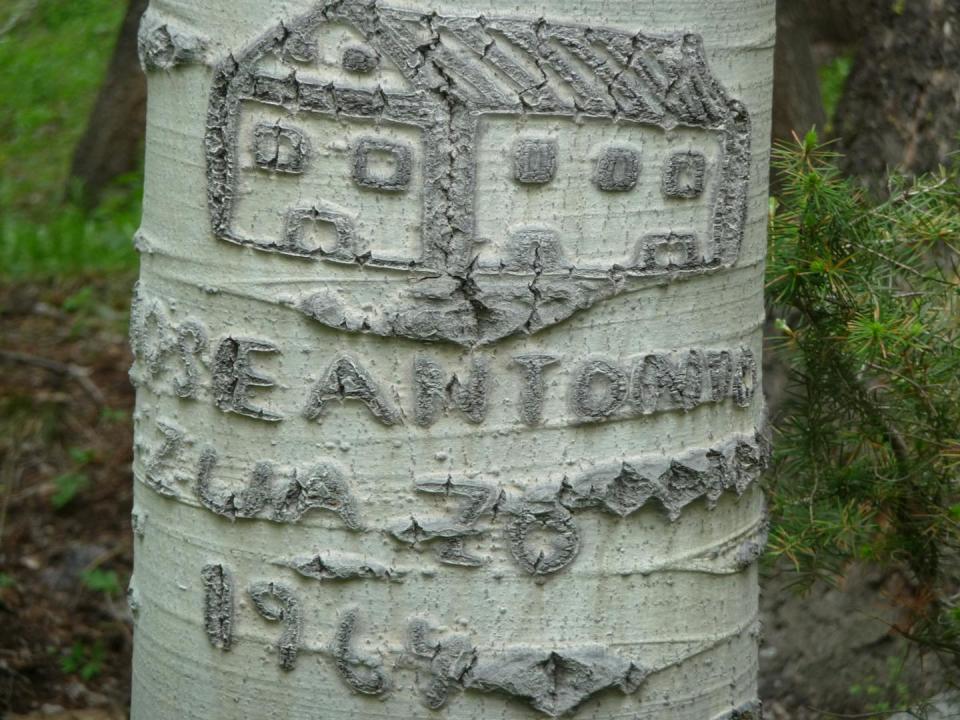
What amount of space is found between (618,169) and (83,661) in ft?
6.98

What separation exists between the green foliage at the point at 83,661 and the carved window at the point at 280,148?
6.28ft

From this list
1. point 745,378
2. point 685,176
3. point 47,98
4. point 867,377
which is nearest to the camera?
point 685,176

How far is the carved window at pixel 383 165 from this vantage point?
1.38 m

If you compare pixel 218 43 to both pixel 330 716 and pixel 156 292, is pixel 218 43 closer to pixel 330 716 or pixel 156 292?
pixel 156 292

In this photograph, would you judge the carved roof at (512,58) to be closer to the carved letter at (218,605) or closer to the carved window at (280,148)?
the carved window at (280,148)

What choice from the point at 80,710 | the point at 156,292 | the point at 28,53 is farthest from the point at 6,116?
the point at 156,292

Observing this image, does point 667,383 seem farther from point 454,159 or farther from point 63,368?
point 63,368

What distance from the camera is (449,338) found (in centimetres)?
141

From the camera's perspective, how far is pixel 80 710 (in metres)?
2.77

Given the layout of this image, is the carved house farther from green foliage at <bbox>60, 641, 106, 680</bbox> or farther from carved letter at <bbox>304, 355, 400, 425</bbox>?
green foliage at <bbox>60, 641, 106, 680</bbox>

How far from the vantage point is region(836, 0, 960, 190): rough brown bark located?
282cm

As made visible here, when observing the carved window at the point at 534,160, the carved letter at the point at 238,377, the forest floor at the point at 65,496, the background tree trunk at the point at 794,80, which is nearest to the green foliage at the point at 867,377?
the carved window at the point at 534,160

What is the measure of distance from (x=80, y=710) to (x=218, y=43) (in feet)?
6.05

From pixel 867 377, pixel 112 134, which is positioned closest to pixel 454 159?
pixel 867 377
